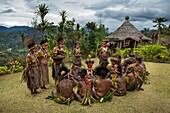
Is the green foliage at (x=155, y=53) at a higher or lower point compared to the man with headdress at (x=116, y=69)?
lower

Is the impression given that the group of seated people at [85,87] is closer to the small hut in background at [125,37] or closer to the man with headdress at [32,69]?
the man with headdress at [32,69]

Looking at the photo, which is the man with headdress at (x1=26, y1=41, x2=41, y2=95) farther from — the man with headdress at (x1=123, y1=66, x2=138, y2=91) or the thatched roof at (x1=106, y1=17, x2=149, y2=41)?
the thatched roof at (x1=106, y1=17, x2=149, y2=41)

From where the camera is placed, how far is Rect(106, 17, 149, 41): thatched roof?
1951 cm

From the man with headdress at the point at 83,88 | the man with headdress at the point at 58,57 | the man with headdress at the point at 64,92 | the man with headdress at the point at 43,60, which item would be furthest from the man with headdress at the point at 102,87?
the man with headdress at the point at 43,60

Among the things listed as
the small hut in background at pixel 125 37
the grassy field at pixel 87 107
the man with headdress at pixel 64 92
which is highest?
the small hut in background at pixel 125 37

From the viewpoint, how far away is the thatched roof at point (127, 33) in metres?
19.5

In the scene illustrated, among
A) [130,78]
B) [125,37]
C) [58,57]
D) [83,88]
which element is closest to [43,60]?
[58,57]

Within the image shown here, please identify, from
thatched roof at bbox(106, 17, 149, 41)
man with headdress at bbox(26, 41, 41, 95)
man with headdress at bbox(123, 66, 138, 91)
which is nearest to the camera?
man with headdress at bbox(26, 41, 41, 95)

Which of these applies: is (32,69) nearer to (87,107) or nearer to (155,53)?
(87,107)

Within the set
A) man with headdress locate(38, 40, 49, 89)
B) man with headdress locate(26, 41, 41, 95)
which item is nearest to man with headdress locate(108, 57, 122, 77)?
man with headdress locate(38, 40, 49, 89)

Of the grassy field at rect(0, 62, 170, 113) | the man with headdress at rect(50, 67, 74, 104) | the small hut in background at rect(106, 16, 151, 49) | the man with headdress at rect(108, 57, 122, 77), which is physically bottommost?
the grassy field at rect(0, 62, 170, 113)

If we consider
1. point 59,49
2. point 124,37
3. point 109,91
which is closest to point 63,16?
point 124,37

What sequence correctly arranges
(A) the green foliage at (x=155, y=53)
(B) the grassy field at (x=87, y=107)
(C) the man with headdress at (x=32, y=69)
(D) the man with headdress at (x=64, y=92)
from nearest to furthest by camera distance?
(B) the grassy field at (x=87, y=107) → (D) the man with headdress at (x=64, y=92) → (C) the man with headdress at (x=32, y=69) → (A) the green foliage at (x=155, y=53)

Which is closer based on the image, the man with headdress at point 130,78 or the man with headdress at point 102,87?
the man with headdress at point 102,87
